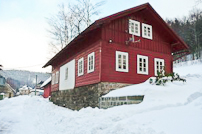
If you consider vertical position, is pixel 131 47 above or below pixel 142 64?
above

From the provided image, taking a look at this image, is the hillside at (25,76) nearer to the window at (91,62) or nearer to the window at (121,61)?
the window at (91,62)

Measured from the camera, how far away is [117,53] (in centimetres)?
1140

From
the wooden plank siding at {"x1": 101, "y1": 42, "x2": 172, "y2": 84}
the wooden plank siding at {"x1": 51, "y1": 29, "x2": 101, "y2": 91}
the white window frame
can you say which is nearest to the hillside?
the wooden plank siding at {"x1": 51, "y1": 29, "x2": 101, "y2": 91}

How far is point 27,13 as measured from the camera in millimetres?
12109

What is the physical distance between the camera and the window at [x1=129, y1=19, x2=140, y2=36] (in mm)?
12487

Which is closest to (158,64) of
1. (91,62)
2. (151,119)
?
(91,62)

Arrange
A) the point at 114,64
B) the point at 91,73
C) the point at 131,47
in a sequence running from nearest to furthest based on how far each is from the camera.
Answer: the point at 114,64, the point at 91,73, the point at 131,47

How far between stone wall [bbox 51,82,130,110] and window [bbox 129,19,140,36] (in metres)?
3.84

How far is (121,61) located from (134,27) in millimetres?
→ 2851

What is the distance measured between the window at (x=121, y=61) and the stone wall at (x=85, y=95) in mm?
999

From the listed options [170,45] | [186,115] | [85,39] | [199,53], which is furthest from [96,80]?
[199,53]

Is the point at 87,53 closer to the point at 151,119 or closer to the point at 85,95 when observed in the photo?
the point at 85,95

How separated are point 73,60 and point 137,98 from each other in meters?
8.49

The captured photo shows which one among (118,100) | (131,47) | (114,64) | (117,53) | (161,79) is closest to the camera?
(118,100)
